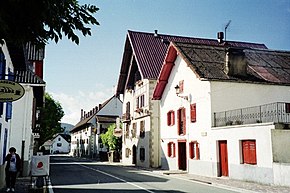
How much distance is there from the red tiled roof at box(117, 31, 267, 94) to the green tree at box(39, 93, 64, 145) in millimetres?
11546

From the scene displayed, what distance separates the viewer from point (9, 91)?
8.54m

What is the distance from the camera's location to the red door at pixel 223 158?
2175cm

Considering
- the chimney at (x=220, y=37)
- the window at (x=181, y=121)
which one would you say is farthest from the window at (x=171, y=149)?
the chimney at (x=220, y=37)

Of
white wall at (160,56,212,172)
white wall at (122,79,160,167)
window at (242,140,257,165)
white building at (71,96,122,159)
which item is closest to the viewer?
window at (242,140,257,165)

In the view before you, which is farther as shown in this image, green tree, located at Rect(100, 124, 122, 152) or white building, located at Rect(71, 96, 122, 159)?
white building, located at Rect(71, 96, 122, 159)

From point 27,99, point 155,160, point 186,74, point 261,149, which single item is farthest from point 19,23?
point 155,160

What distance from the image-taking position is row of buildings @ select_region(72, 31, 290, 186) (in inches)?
729

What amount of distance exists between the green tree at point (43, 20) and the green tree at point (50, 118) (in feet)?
141

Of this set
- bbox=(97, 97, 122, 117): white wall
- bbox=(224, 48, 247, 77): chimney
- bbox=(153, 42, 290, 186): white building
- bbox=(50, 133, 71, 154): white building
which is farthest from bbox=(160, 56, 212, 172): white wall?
bbox=(50, 133, 71, 154): white building

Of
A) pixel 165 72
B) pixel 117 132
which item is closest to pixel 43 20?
pixel 165 72

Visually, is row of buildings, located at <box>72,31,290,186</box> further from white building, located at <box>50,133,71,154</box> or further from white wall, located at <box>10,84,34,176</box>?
white building, located at <box>50,133,71,154</box>

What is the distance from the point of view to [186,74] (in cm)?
2742

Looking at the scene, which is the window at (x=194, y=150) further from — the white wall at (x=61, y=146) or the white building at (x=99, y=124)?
the white wall at (x=61, y=146)

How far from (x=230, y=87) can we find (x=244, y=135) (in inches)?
188
